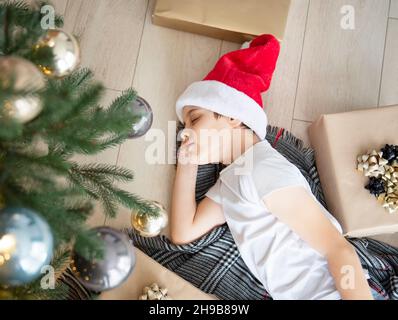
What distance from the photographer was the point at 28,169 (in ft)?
1.71

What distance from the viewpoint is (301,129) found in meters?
1.25

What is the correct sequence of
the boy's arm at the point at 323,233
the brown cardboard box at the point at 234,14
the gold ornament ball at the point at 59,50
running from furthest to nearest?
the brown cardboard box at the point at 234,14 < the boy's arm at the point at 323,233 < the gold ornament ball at the point at 59,50

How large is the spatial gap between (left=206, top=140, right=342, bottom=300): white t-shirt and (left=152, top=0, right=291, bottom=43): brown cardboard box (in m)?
0.36

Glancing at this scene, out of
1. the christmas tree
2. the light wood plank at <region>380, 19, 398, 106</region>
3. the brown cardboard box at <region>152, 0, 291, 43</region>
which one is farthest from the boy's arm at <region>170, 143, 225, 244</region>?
the light wood plank at <region>380, 19, 398, 106</region>

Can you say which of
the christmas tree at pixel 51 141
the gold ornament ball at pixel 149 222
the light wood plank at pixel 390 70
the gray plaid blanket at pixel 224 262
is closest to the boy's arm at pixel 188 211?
the gray plaid blanket at pixel 224 262

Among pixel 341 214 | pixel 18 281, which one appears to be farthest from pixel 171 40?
pixel 18 281

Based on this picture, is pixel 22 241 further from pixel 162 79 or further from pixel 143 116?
pixel 162 79

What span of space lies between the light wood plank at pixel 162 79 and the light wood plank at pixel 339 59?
0.29m

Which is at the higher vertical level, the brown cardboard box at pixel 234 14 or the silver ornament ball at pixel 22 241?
the brown cardboard box at pixel 234 14

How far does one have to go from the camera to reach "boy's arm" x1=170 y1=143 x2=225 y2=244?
42.8 inches

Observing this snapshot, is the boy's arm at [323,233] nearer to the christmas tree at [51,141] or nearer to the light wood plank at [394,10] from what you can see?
the christmas tree at [51,141]

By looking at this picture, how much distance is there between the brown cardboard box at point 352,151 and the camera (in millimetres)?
1073

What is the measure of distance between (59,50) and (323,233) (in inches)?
26.6

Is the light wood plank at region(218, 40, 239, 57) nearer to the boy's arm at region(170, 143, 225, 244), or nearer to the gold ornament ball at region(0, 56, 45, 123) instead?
the boy's arm at region(170, 143, 225, 244)
